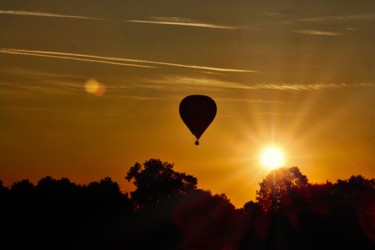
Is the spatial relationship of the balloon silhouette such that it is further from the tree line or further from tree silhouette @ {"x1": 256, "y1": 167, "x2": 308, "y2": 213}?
tree silhouette @ {"x1": 256, "y1": 167, "x2": 308, "y2": 213}

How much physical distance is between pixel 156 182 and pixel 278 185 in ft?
87.8

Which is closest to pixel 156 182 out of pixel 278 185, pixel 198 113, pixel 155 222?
pixel 278 185

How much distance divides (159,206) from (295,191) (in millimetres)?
37191

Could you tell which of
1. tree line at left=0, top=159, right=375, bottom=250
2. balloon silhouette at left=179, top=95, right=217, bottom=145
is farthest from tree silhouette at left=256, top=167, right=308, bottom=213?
balloon silhouette at left=179, top=95, right=217, bottom=145

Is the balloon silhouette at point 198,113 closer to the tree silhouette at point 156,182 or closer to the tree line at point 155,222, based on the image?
the tree line at point 155,222

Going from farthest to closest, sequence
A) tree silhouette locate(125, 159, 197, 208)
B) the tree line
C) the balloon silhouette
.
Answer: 1. tree silhouette locate(125, 159, 197, 208)
2. the tree line
3. the balloon silhouette

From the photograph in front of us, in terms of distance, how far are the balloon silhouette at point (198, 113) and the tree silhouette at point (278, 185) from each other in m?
88.7

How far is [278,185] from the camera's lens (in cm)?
18650

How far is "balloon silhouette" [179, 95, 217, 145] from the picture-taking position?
279 ft

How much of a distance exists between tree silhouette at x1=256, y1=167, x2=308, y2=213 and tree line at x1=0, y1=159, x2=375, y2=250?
14477mm

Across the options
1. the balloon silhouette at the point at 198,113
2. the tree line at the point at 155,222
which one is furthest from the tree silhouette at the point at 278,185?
the balloon silhouette at the point at 198,113

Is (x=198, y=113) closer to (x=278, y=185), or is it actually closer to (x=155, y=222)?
(x=155, y=222)

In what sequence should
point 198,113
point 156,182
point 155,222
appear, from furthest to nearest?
point 156,182 < point 155,222 < point 198,113

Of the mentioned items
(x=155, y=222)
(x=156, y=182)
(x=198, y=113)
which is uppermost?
(x=156, y=182)
